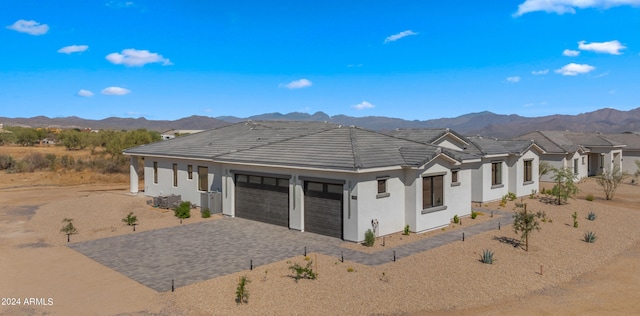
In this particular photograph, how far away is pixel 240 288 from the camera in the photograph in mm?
10992

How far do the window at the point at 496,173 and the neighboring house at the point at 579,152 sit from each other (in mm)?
13084

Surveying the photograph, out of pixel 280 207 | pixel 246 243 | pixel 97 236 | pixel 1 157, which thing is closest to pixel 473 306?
pixel 246 243

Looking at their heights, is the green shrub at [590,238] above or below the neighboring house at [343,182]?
below

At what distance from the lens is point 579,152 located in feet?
133

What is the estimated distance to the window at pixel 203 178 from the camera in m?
25.0

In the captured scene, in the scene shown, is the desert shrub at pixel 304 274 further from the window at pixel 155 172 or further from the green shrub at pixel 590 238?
the window at pixel 155 172

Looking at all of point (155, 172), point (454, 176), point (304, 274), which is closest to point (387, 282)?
point (304, 274)

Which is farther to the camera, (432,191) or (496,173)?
(496,173)

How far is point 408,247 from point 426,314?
5.99 metres

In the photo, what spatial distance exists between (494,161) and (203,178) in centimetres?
1775

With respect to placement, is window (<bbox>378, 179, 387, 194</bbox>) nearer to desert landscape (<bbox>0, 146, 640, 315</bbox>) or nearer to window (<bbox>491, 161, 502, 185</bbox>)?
desert landscape (<bbox>0, 146, 640, 315</bbox>)

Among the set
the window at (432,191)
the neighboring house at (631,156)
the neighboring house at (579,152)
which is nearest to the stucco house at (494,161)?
the window at (432,191)

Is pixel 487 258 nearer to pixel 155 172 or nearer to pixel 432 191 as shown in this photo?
pixel 432 191

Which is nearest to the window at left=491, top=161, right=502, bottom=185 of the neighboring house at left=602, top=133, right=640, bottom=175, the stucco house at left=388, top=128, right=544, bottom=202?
the stucco house at left=388, top=128, right=544, bottom=202
